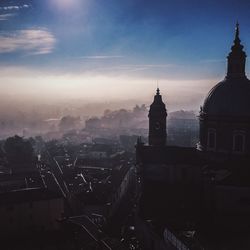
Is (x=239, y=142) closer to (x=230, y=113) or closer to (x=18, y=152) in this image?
(x=230, y=113)

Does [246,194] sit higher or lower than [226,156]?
lower

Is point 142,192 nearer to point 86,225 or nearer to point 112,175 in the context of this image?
point 86,225

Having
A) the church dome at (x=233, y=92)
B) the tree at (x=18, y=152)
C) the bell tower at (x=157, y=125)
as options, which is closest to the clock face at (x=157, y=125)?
the bell tower at (x=157, y=125)

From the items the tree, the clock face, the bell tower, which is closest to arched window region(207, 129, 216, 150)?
the bell tower

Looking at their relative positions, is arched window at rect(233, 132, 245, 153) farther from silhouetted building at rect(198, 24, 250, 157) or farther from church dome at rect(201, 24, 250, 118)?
church dome at rect(201, 24, 250, 118)

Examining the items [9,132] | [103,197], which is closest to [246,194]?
[103,197]

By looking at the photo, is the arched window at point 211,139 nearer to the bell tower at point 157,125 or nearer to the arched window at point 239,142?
the arched window at point 239,142
